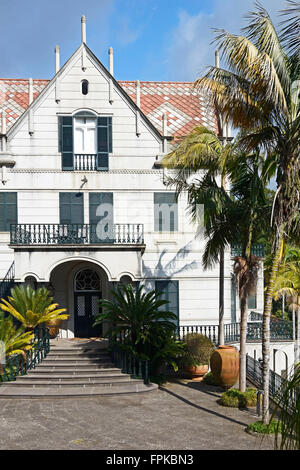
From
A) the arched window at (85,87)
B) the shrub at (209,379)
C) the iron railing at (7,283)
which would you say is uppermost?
the arched window at (85,87)

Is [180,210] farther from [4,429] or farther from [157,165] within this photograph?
[4,429]

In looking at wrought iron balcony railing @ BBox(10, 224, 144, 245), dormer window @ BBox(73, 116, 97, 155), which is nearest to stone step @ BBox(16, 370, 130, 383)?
wrought iron balcony railing @ BBox(10, 224, 144, 245)

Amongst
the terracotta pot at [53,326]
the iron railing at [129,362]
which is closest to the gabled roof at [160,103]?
the terracotta pot at [53,326]

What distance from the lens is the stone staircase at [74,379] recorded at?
51.4 feet

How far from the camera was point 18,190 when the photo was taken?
21.5 m

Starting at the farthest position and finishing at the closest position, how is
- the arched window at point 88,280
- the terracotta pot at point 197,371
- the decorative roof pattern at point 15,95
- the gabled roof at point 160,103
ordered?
1. the gabled roof at point 160,103
2. the decorative roof pattern at point 15,95
3. the arched window at point 88,280
4. the terracotta pot at point 197,371

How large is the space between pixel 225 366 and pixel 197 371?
2.16 m

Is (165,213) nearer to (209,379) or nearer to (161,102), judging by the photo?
(161,102)

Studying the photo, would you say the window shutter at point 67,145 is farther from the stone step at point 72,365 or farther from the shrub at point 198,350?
the shrub at point 198,350

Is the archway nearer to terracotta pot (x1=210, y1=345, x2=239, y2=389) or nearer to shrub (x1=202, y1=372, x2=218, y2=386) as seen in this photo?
shrub (x1=202, y1=372, x2=218, y2=386)

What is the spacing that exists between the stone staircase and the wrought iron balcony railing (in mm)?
4349

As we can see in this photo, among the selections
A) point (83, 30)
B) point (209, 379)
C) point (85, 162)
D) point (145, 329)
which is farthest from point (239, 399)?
point (83, 30)

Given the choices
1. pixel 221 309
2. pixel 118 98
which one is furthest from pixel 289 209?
pixel 118 98

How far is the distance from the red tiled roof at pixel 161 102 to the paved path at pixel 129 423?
43.8 feet
